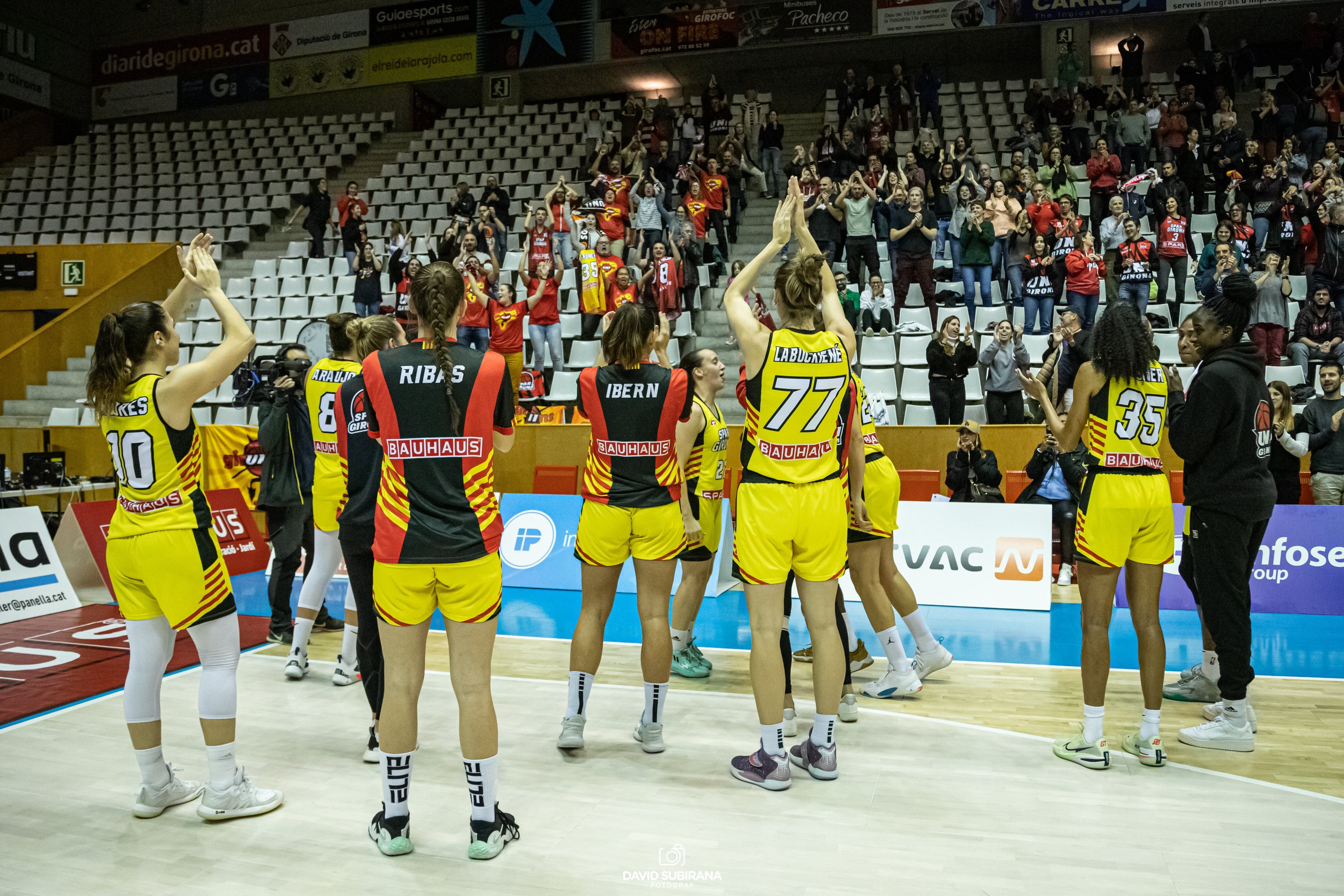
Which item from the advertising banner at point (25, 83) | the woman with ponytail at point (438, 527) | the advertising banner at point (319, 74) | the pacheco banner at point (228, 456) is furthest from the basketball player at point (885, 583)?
the advertising banner at point (25, 83)

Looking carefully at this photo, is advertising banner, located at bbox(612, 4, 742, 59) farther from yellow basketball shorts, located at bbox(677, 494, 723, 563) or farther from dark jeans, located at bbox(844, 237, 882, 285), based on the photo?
yellow basketball shorts, located at bbox(677, 494, 723, 563)

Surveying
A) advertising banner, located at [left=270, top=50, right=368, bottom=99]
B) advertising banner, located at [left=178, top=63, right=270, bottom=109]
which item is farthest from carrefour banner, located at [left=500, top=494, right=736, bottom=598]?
advertising banner, located at [left=178, top=63, right=270, bottom=109]

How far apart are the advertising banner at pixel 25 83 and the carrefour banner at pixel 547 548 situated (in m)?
21.4

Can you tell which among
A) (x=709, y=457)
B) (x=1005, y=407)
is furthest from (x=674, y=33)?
(x=709, y=457)

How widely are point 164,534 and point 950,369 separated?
343 inches

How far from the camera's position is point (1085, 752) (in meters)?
4.31

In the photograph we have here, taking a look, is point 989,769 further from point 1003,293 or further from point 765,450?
point 1003,293

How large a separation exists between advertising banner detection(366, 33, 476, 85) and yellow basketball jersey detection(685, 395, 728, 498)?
18.9m

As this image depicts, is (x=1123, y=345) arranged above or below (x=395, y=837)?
above

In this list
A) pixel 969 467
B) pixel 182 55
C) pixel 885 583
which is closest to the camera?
pixel 885 583

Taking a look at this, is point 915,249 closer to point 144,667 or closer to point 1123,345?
point 1123,345

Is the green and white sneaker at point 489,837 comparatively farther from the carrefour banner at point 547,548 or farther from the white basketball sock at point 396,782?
the carrefour banner at point 547,548

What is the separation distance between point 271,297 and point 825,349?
14.6 meters

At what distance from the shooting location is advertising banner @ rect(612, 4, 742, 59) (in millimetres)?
20656
